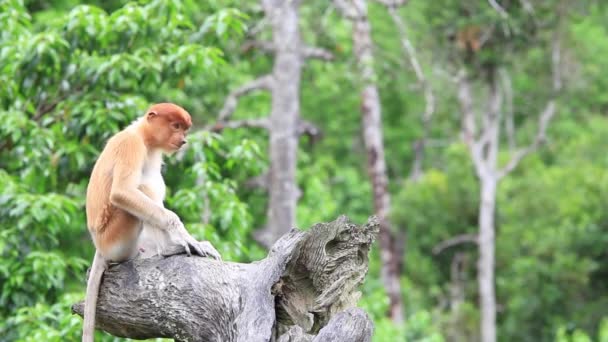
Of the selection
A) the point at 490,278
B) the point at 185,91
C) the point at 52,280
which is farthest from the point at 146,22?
the point at 490,278

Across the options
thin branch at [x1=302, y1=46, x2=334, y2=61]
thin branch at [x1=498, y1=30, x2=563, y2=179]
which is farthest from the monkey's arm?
thin branch at [x1=498, y1=30, x2=563, y2=179]

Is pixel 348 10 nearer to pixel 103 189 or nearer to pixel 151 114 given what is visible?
pixel 151 114

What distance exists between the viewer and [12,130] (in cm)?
730

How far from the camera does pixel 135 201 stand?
500 centimetres

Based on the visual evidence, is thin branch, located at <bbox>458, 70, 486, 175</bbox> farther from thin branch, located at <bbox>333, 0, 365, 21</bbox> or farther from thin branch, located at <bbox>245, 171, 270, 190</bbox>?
thin branch, located at <bbox>245, 171, 270, 190</bbox>

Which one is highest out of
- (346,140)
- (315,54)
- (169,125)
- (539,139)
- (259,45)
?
(169,125)

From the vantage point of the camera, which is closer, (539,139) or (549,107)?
(539,139)

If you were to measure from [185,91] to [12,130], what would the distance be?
630 cm

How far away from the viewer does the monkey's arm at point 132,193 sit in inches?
197

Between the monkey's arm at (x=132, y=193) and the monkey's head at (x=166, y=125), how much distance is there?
179 millimetres

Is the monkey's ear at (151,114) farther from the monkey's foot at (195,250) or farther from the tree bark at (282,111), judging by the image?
the tree bark at (282,111)

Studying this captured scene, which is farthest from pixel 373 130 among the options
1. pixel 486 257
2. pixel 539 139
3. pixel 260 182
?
pixel 486 257

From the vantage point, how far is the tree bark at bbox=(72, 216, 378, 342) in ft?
14.5

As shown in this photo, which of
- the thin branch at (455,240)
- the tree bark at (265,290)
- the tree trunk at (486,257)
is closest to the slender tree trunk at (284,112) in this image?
the tree bark at (265,290)
